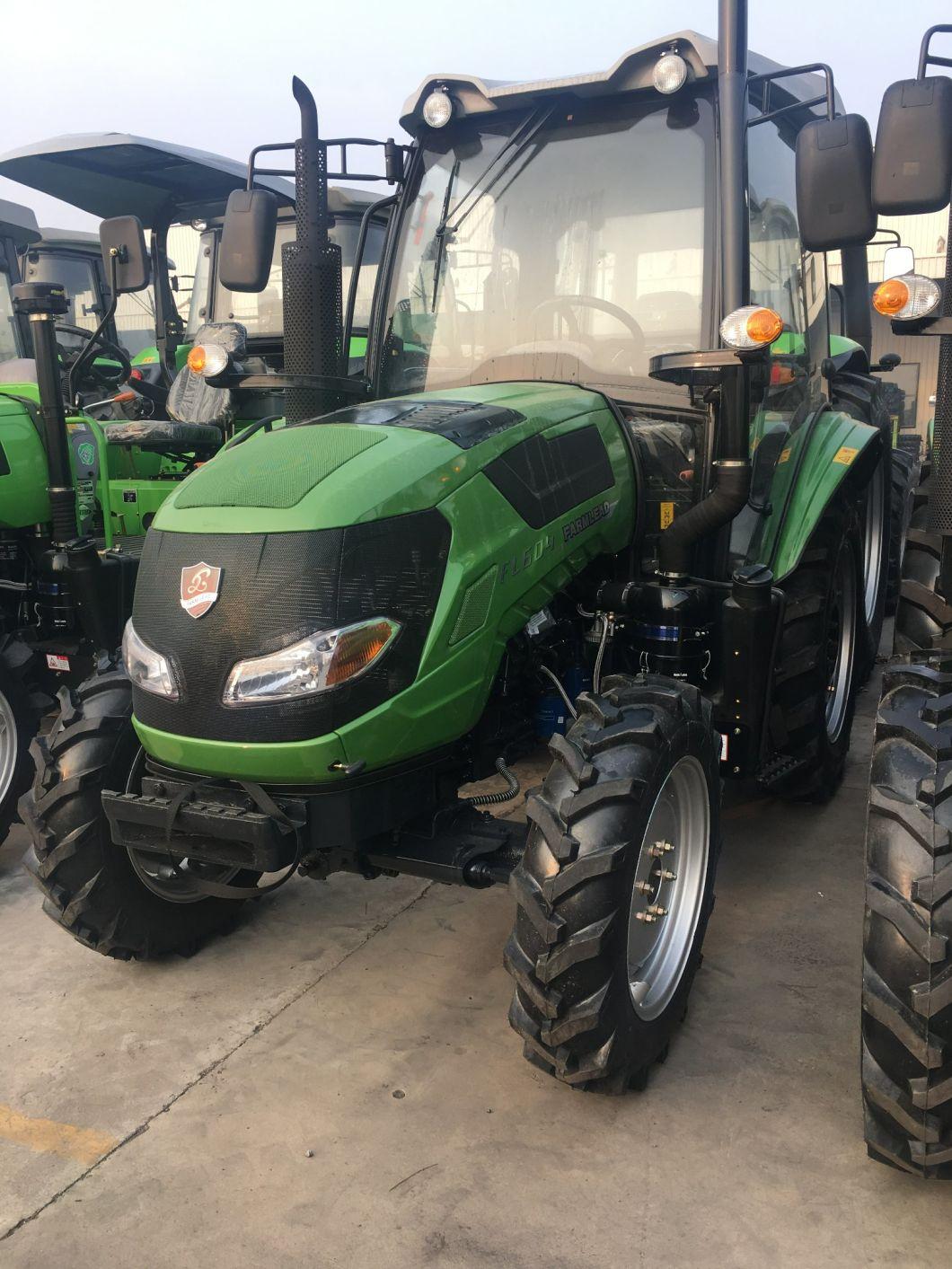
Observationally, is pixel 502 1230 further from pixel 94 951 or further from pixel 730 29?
pixel 730 29

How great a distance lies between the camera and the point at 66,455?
169 inches

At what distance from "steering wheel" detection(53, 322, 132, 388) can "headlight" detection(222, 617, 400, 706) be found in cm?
251

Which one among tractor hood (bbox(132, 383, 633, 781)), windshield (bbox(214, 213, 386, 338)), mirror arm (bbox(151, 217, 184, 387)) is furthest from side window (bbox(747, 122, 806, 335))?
mirror arm (bbox(151, 217, 184, 387))

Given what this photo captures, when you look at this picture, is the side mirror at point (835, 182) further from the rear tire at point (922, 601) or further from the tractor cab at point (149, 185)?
the tractor cab at point (149, 185)

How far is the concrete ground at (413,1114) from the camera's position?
2.21 meters

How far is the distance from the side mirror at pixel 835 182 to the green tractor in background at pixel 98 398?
1.54 metres

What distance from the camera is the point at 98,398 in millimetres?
7434

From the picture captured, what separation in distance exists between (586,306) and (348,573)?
1.50 m

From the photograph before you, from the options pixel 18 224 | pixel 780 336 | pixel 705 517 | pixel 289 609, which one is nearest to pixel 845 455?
pixel 780 336

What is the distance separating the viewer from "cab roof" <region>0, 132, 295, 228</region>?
6371 mm

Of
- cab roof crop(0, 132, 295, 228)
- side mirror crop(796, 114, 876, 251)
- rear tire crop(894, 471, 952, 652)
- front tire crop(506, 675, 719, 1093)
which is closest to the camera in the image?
front tire crop(506, 675, 719, 1093)

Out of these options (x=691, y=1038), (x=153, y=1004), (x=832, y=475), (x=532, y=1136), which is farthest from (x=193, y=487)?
(x=832, y=475)

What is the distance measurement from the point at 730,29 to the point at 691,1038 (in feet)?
8.81

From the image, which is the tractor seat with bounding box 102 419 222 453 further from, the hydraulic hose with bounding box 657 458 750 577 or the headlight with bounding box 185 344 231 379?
the hydraulic hose with bounding box 657 458 750 577
